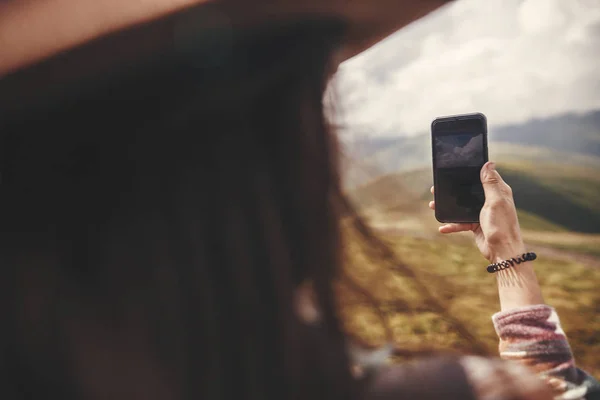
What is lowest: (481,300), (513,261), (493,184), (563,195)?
(481,300)

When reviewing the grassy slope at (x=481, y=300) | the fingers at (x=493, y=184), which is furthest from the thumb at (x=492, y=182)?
the grassy slope at (x=481, y=300)

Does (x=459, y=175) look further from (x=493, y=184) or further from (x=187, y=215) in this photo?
(x=187, y=215)

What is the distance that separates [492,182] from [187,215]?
2.75 ft

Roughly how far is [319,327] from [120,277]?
0.80 ft

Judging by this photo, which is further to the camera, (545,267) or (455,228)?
(545,267)

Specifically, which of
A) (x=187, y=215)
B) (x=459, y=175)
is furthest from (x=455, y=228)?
(x=187, y=215)

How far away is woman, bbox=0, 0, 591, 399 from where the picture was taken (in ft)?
1.44

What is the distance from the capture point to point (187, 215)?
50 cm

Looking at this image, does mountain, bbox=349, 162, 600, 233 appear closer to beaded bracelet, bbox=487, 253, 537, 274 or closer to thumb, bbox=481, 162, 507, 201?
thumb, bbox=481, 162, 507, 201

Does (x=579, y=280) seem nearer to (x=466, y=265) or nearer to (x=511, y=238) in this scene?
(x=466, y=265)

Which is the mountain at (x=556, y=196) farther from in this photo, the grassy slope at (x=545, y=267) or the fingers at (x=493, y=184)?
the fingers at (x=493, y=184)

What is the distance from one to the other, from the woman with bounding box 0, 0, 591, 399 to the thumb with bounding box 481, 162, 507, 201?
567 millimetres

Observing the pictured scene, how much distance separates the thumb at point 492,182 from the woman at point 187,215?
0.57 m

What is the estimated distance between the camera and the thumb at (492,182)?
107cm
